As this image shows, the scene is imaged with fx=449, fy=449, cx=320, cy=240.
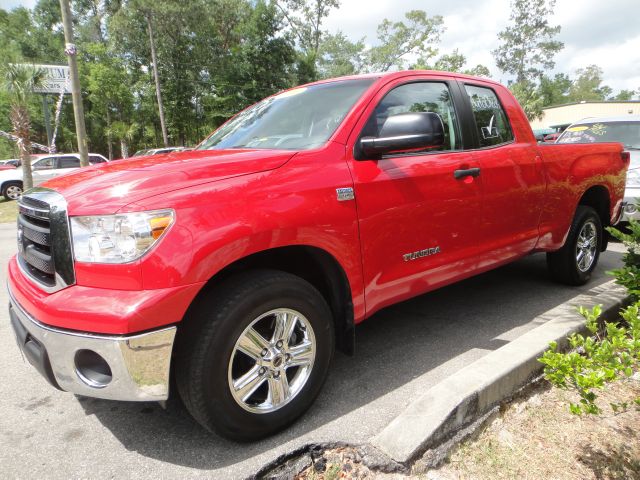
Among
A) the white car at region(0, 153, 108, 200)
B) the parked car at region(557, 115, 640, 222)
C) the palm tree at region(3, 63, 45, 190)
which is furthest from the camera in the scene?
the white car at region(0, 153, 108, 200)

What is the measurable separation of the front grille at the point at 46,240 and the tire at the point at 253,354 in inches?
23.4

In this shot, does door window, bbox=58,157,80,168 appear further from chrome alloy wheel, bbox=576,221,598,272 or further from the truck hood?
chrome alloy wheel, bbox=576,221,598,272

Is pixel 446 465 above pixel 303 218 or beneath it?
beneath

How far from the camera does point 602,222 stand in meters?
4.73

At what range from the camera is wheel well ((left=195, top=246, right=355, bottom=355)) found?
226 cm

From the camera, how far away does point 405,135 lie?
245 cm

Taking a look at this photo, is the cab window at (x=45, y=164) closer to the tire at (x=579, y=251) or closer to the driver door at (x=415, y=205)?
the driver door at (x=415, y=205)

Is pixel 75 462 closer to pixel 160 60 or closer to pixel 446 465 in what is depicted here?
pixel 446 465

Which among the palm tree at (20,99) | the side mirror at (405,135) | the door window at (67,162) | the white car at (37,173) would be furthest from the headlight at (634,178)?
the door window at (67,162)

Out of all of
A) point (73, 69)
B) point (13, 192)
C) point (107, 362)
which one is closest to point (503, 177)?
point (107, 362)

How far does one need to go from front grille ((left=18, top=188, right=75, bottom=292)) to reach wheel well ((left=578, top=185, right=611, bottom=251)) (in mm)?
4367

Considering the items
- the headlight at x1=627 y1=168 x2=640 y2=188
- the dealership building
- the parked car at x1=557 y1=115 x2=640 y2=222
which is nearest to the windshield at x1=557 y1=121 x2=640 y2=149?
the parked car at x1=557 y1=115 x2=640 y2=222

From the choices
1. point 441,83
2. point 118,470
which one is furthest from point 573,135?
point 118,470

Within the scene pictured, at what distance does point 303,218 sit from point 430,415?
1095 millimetres
